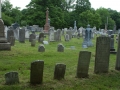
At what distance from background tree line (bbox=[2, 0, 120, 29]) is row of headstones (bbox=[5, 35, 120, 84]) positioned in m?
43.4

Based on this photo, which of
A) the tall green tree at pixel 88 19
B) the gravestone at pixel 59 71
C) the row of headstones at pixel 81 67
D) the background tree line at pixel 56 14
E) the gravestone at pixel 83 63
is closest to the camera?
the row of headstones at pixel 81 67

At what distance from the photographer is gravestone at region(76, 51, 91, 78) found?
26.2 ft

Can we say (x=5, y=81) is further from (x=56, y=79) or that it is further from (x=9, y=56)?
(x=9, y=56)

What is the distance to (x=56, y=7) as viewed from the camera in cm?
5575

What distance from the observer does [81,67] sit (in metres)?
8.09

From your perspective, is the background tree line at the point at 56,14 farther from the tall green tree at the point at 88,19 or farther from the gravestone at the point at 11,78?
the gravestone at the point at 11,78

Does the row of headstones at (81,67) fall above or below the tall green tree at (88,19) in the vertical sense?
below

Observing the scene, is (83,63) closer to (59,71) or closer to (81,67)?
(81,67)

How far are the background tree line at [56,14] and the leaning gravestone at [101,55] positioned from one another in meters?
43.3

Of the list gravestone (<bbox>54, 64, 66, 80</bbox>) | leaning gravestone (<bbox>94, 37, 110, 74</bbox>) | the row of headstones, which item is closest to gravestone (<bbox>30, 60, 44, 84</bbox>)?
the row of headstones

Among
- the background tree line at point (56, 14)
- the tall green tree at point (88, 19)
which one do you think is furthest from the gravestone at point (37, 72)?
the tall green tree at point (88, 19)

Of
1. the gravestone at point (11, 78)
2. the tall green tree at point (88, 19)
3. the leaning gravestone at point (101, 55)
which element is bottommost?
the gravestone at point (11, 78)

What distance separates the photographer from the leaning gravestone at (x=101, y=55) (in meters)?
8.76

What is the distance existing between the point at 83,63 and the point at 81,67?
0.16 m
